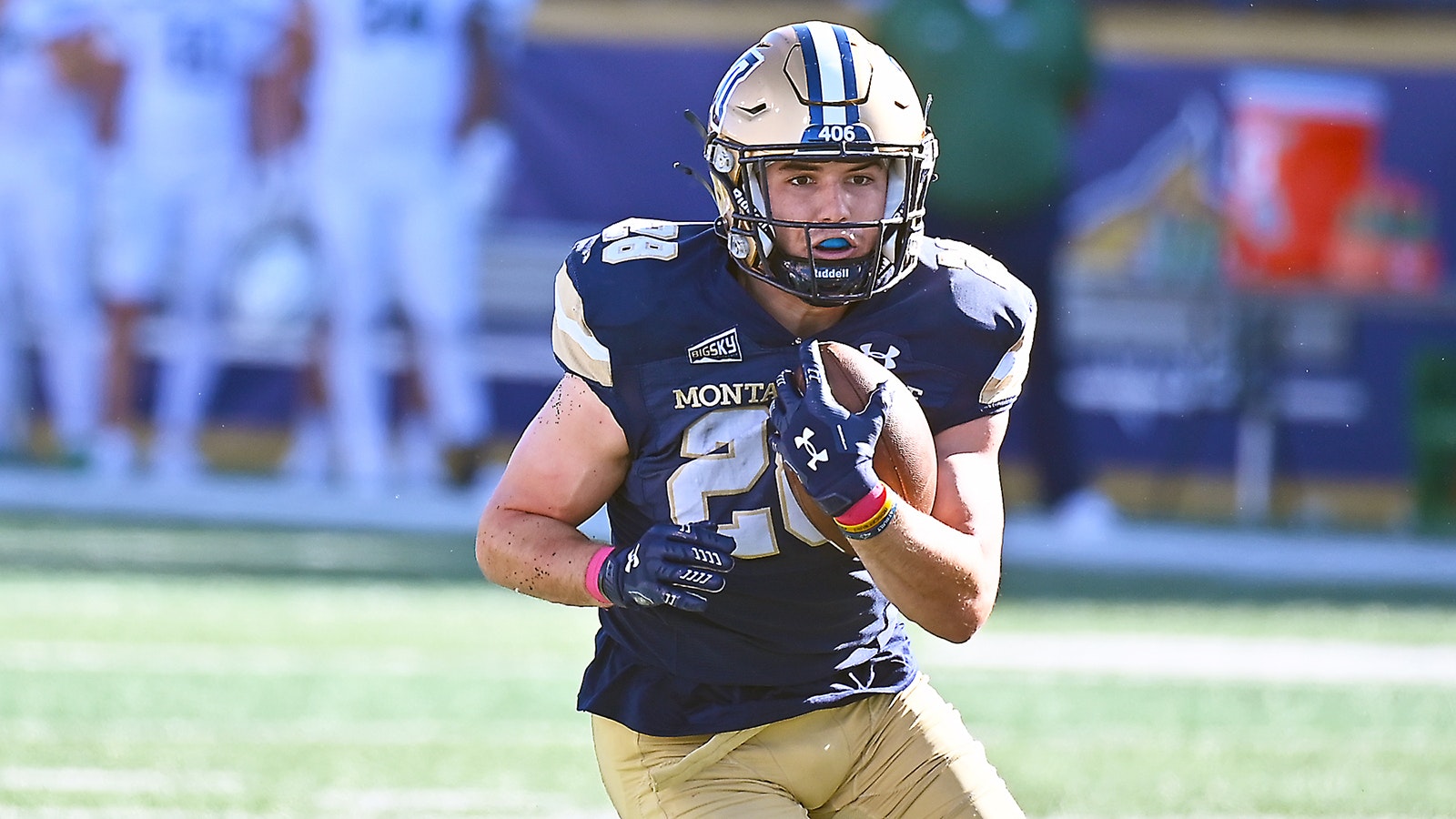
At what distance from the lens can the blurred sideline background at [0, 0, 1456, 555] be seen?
Answer: 10727 millimetres

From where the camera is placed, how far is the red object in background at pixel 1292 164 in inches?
424

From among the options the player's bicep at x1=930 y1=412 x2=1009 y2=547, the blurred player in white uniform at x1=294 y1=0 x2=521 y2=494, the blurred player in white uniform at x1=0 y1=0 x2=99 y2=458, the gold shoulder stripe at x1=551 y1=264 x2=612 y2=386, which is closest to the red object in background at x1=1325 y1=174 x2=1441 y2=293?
the blurred player in white uniform at x1=294 y1=0 x2=521 y2=494

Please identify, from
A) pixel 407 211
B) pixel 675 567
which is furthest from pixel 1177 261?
pixel 675 567

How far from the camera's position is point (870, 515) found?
253cm

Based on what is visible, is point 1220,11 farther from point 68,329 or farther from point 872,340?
point 872,340

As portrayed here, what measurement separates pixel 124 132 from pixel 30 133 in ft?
1.71

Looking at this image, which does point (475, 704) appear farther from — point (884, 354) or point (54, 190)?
point (54, 190)

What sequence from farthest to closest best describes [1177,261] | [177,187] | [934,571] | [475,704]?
[1177,261]
[177,187]
[475,704]
[934,571]

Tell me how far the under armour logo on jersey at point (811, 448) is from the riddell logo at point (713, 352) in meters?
→ 0.29

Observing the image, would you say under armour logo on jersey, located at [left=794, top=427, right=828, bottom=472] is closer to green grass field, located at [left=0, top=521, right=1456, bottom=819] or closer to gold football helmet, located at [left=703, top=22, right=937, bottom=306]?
gold football helmet, located at [left=703, top=22, right=937, bottom=306]

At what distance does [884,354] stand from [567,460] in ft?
1.48

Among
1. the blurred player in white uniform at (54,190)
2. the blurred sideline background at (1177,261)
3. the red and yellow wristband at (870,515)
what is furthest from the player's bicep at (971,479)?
the blurred player in white uniform at (54,190)

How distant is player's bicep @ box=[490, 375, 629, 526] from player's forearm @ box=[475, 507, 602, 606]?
23mm

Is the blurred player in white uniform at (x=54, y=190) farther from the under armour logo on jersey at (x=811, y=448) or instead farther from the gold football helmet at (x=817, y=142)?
the under armour logo on jersey at (x=811, y=448)
